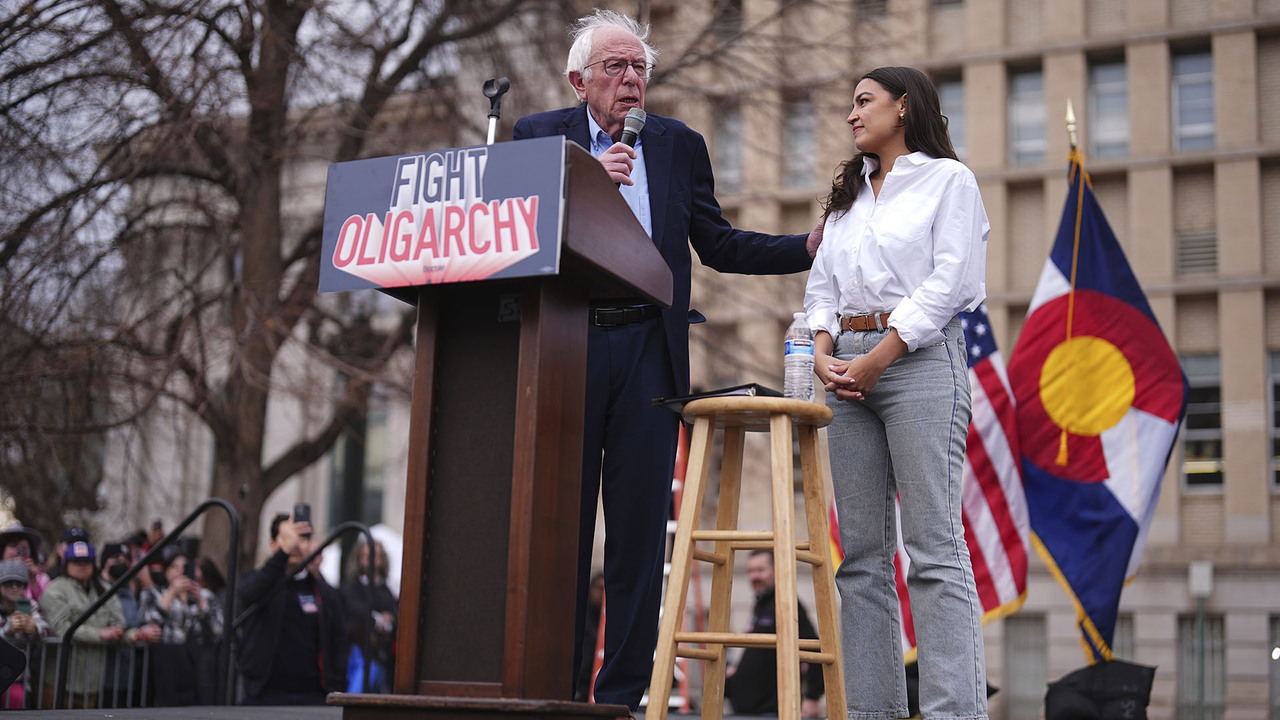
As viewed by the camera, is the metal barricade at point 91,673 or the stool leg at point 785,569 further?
the metal barricade at point 91,673

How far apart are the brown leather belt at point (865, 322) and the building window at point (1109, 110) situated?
21.1 metres

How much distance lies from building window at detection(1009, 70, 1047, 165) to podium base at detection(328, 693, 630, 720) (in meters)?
22.4

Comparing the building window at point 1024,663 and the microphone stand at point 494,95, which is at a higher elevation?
the microphone stand at point 494,95

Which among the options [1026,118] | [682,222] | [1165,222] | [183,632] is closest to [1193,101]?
[1165,222]

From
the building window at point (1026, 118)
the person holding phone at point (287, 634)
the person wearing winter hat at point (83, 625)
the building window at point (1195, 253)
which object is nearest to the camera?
the person wearing winter hat at point (83, 625)

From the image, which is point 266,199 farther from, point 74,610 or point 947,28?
point 947,28

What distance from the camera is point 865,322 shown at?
3393 mm

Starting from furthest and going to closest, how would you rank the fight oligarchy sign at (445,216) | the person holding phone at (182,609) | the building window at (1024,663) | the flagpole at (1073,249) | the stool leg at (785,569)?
Answer: the building window at (1024,663)
the person holding phone at (182,609)
the flagpole at (1073,249)
the stool leg at (785,569)
the fight oligarchy sign at (445,216)

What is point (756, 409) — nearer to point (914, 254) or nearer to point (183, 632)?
point (914, 254)

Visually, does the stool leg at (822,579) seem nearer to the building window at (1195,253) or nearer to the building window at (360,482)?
the building window at (1195,253)

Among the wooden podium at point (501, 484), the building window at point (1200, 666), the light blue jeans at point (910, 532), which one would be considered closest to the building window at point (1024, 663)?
the building window at point (1200, 666)

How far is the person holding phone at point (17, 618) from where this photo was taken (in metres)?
6.68

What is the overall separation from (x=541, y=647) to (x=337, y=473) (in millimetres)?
25832

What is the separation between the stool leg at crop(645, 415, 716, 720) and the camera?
3.03m
